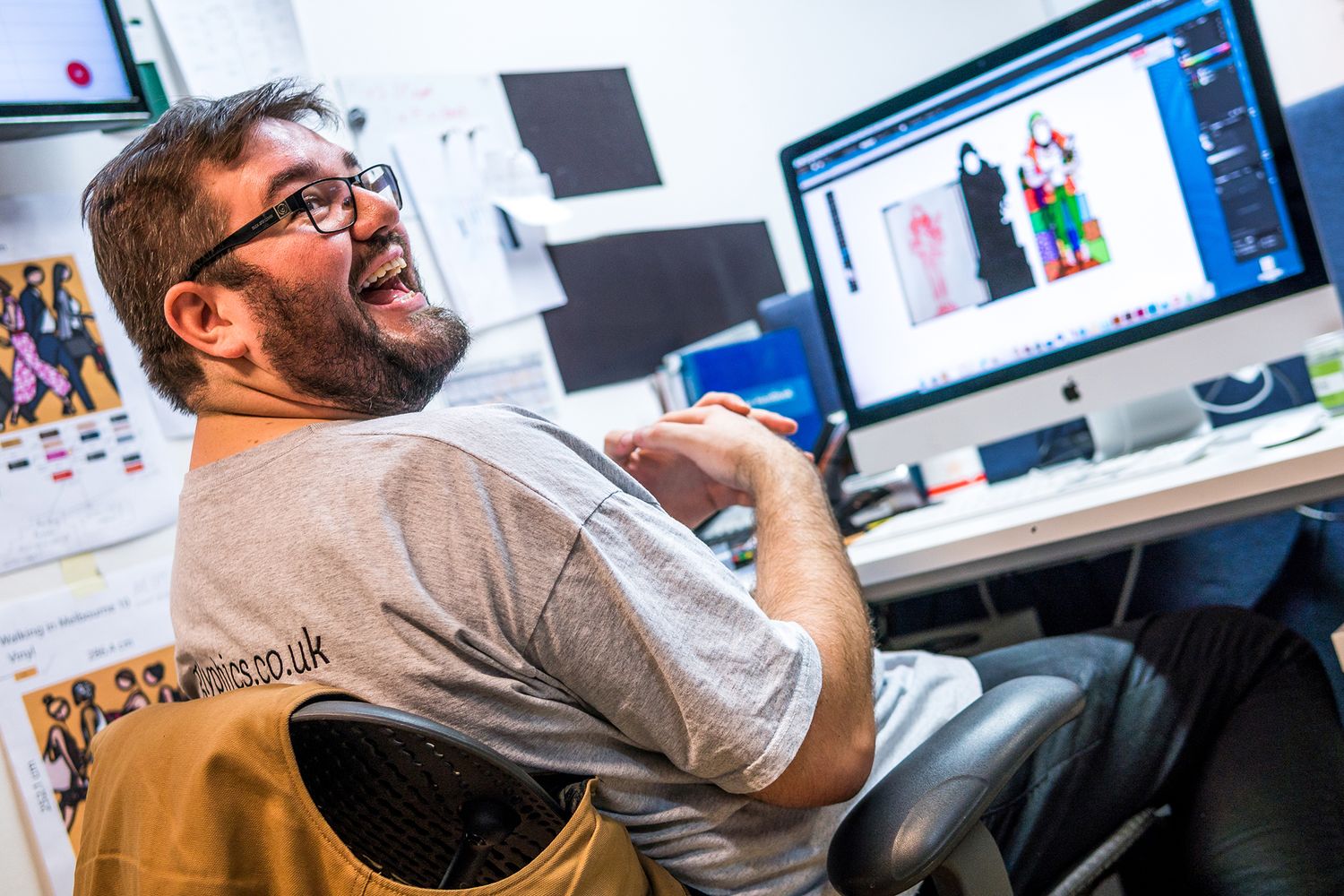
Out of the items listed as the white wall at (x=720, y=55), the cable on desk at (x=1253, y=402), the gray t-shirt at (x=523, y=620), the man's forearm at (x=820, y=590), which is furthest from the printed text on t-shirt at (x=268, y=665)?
the cable on desk at (x=1253, y=402)

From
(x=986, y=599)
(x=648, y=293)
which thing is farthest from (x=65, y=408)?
(x=986, y=599)

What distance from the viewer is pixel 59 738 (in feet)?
4.03

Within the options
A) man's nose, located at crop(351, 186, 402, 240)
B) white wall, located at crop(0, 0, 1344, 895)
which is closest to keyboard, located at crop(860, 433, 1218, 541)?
man's nose, located at crop(351, 186, 402, 240)

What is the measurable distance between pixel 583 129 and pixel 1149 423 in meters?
1.15

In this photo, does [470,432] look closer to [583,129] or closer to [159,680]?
[159,680]

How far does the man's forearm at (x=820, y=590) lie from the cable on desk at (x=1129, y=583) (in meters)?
0.77

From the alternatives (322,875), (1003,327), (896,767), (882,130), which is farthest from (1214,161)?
(322,875)

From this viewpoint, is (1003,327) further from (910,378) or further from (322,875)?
(322,875)

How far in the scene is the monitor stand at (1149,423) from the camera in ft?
5.09

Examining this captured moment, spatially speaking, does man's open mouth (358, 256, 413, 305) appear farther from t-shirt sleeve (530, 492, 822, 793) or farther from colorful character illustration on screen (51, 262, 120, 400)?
colorful character illustration on screen (51, 262, 120, 400)

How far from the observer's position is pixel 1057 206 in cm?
142

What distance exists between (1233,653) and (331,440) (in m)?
0.87

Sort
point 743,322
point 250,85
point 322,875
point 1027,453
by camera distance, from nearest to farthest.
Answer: point 322,875
point 250,85
point 1027,453
point 743,322

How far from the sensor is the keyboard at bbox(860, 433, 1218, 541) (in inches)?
51.5
